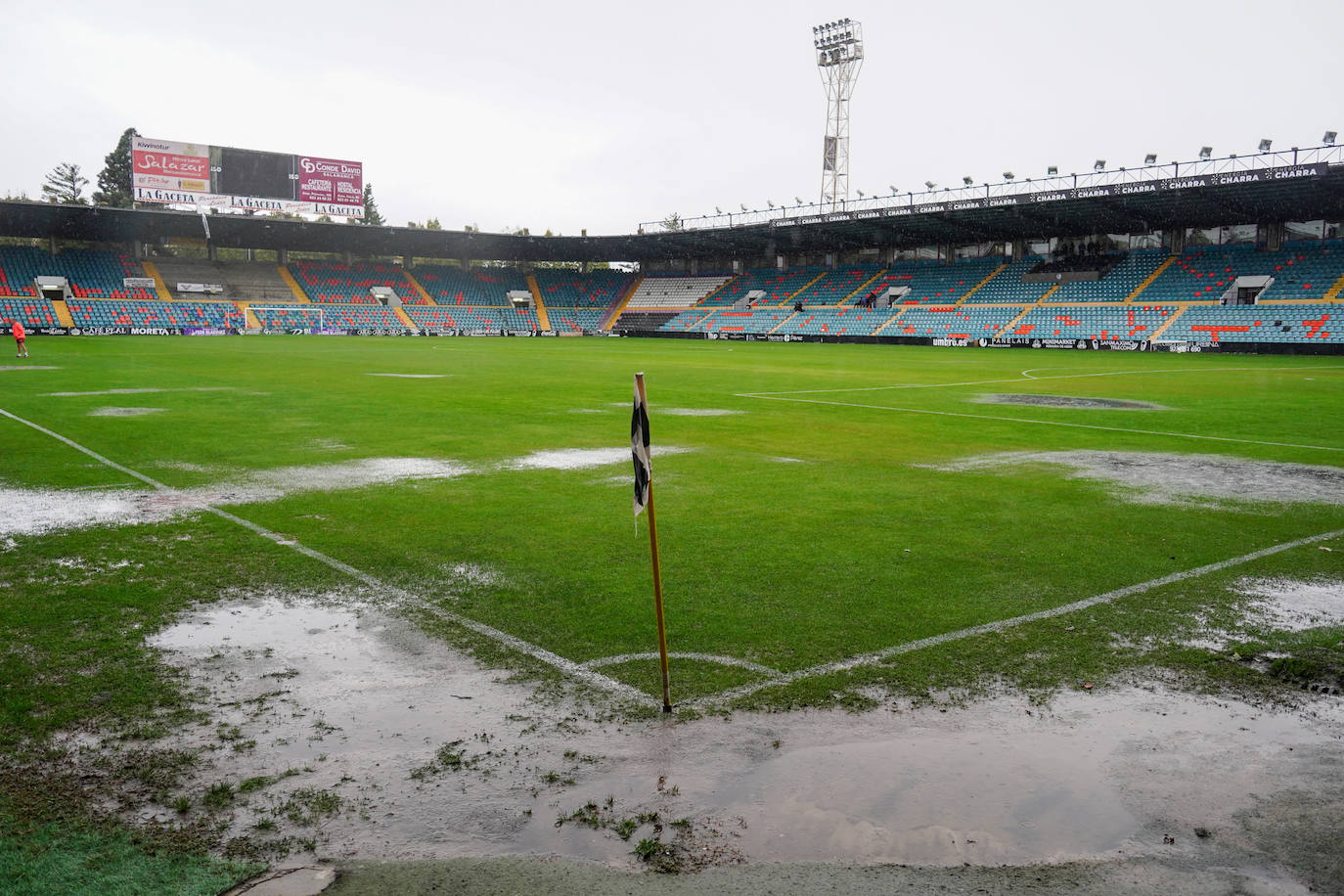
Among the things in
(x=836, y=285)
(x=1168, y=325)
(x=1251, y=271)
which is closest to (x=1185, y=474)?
(x=1168, y=325)

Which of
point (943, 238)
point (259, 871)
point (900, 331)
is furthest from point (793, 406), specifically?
point (943, 238)

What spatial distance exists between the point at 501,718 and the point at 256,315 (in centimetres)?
7476

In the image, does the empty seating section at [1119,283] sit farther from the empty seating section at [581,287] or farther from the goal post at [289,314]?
the goal post at [289,314]

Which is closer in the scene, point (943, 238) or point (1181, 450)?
point (1181, 450)

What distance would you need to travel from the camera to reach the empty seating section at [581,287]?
91.1 meters

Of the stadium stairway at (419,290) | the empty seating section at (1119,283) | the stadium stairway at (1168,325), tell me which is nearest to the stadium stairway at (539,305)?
the stadium stairway at (419,290)

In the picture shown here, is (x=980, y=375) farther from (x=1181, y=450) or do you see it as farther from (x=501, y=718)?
(x=501, y=718)

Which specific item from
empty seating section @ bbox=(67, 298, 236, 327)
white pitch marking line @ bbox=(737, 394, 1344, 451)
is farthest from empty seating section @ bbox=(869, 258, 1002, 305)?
empty seating section @ bbox=(67, 298, 236, 327)

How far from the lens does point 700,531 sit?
9148 mm

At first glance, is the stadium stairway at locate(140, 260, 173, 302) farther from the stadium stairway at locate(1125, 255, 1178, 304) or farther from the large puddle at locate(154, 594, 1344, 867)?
the large puddle at locate(154, 594, 1344, 867)

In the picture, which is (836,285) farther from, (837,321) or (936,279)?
(936,279)

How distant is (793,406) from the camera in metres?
21.4

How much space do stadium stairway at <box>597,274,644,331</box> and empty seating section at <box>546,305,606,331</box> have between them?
56cm

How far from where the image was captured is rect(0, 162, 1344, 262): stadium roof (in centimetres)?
5069
